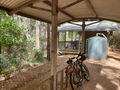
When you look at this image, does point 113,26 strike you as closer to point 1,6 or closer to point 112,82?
point 112,82

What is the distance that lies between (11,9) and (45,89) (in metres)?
3.01

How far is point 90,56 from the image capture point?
9.04 meters

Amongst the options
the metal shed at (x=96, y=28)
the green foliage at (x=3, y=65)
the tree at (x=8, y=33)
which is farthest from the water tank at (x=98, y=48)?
the green foliage at (x=3, y=65)

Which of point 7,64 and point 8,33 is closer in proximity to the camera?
point 7,64

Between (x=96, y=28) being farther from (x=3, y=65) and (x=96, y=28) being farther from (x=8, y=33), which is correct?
(x=3, y=65)

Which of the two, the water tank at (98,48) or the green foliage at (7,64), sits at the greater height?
the water tank at (98,48)

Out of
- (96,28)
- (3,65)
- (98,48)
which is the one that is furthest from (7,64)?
(96,28)

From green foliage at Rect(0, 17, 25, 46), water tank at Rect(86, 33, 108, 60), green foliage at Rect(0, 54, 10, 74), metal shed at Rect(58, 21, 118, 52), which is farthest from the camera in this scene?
metal shed at Rect(58, 21, 118, 52)

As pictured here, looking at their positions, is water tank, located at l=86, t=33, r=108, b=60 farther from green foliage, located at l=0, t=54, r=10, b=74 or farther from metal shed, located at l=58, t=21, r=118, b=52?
green foliage, located at l=0, t=54, r=10, b=74

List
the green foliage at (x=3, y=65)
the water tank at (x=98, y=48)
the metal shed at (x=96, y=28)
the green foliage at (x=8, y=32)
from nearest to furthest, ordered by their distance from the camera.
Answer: the green foliage at (x=3, y=65)
the green foliage at (x=8, y=32)
the water tank at (x=98, y=48)
the metal shed at (x=96, y=28)

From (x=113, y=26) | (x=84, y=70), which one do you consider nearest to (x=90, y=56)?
(x=113, y=26)

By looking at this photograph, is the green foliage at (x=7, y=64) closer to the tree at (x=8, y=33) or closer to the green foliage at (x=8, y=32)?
the tree at (x=8, y=33)

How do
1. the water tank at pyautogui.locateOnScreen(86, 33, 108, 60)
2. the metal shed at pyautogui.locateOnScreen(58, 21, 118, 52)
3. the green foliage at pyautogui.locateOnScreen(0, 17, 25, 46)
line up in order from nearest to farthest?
the green foliage at pyautogui.locateOnScreen(0, 17, 25, 46) → the water tank at pyautogui.locateOnScreen(86, 33, 108, 60) → the metal shed at pyautogui.locateOnScreen(58, 21, 118, 52)

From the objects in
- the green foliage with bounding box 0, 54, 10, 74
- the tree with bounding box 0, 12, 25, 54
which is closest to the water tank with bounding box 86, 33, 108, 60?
the tree with bounding box 0, 12, 25, 54
